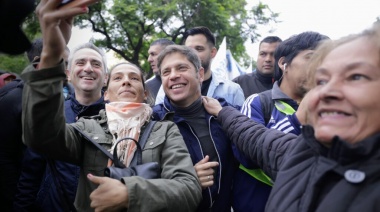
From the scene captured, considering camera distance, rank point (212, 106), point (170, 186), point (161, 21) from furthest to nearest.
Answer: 1. point (161, 21)
2. point (212, 106)
3. point (170, 186)

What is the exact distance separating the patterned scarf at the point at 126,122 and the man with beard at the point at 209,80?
1.40 m

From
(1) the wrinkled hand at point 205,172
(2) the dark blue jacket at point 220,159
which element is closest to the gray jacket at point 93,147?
(1) the wrinkled hand at point 205,172

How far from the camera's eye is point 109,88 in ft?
8.67

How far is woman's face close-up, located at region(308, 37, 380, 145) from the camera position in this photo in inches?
52.6

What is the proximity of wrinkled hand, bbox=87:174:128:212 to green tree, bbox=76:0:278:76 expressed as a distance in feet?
46.6

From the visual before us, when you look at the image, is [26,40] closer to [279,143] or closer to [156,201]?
[156,201]

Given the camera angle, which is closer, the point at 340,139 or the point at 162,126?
the point at 340,139

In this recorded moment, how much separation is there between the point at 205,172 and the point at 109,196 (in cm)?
67

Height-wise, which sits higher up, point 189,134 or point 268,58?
point 268,58

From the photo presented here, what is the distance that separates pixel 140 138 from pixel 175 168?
0.94 ft

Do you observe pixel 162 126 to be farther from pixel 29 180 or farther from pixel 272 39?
pixel 272 39

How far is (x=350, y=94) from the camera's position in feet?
4.44

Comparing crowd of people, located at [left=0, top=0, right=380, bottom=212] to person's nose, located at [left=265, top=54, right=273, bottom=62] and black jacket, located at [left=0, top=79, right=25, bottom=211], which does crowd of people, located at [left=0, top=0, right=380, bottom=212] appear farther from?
person's nose, located at [left=265, top=54, right=273, bottom=62]

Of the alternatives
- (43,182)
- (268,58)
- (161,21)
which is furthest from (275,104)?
(161,21)
